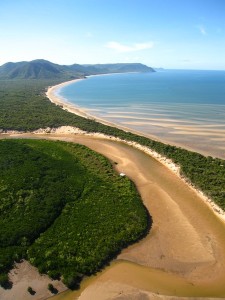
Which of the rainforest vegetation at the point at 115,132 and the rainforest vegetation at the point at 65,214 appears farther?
the rainforest vegetation at the point at 115,132

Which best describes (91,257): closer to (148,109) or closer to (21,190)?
(21,190)

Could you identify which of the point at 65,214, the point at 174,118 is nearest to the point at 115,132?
the point at 174,118

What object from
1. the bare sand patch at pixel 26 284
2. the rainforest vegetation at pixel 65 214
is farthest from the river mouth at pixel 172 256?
the rainforest vegetation at pixel 65 214

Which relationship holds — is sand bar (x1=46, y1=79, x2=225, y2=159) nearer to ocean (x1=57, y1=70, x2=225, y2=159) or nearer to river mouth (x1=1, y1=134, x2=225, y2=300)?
ocean (x1=57, y1=70, x2=225, y2=159)

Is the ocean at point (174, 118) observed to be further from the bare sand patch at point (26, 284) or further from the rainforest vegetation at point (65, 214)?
the bare sand patch at point (26, 284)

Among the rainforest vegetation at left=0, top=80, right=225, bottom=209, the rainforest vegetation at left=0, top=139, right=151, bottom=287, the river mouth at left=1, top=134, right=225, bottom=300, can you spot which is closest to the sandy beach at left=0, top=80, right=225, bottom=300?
the river mouth at left=1, top=134, right=225, bottom=300

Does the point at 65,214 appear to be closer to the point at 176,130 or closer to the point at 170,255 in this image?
the point at 170,255
